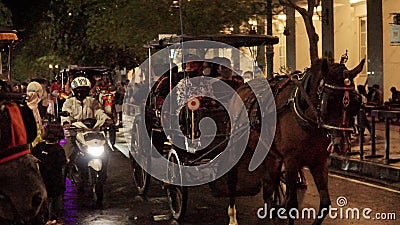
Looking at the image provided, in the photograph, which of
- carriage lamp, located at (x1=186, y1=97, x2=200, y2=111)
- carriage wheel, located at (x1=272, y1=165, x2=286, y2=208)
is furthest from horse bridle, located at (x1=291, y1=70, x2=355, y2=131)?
carriage lamp, located at (x1=186, y1=97, x2=200, y2=111)

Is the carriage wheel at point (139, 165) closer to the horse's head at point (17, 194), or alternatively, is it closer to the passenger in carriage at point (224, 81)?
the passenger in carriage at point (224, 81)

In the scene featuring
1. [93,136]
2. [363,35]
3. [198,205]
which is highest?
[363,35]

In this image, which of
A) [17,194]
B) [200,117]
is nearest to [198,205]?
[200,117]

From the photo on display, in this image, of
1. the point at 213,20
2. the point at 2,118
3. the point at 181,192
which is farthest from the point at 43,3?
the point at 2,118

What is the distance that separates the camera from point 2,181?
538cm

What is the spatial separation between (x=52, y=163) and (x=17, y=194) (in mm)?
3941

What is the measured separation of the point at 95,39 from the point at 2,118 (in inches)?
1022

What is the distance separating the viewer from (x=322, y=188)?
8047mm

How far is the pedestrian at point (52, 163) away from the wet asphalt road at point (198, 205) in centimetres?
77

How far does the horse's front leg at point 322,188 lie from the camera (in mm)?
8031

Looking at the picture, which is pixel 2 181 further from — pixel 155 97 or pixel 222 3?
pixel 222 3

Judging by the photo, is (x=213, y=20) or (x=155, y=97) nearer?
(x=155, y=97)

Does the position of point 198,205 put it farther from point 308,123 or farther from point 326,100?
point 326,100

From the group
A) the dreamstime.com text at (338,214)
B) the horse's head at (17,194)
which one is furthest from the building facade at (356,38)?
the horse's head at (17,194)
